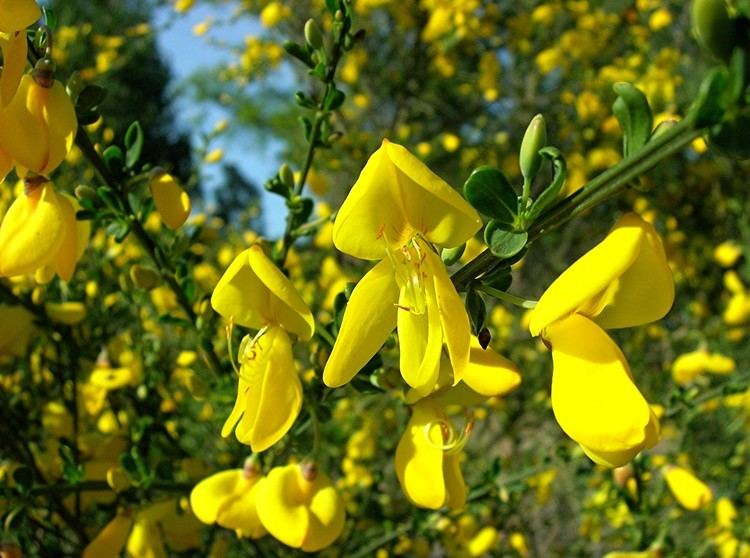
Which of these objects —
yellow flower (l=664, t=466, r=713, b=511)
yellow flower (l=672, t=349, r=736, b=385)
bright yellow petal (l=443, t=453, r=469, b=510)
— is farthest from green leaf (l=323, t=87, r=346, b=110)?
yellow flower (l=672, t=349, r=736, b=385)

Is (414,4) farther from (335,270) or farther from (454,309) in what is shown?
(454,309)

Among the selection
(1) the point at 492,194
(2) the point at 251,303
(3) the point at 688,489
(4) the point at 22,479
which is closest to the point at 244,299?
(2) the point at 251,303

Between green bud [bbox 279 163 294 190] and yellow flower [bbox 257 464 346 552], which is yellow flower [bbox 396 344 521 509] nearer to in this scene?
yellow flower [bbox 257 464 346 552]

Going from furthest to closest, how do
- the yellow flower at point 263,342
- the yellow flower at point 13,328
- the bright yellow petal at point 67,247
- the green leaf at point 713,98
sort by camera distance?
the yellow flower at point 13,328 → the bright yellow petal at point 67,247 → the yellow flower at point 263,342 → the green leaf at point 713,98

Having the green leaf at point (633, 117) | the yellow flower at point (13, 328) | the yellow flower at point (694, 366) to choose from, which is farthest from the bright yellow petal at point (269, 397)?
the yellow flower at point (694, 366)

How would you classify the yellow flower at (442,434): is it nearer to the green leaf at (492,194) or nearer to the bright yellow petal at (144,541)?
the green leaf at (492,194)

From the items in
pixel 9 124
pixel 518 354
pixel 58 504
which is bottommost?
pixel 518 354

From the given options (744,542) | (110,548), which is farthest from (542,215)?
(744,542)
